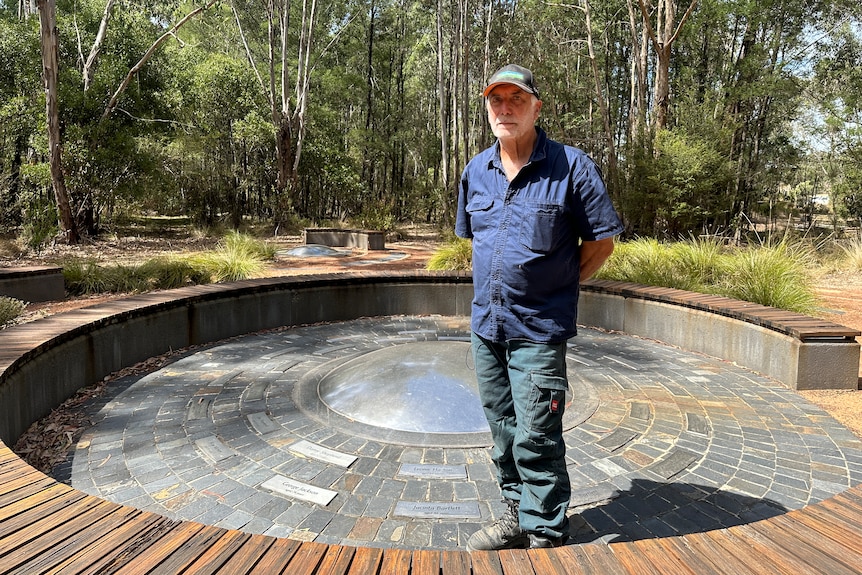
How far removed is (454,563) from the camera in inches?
57.2

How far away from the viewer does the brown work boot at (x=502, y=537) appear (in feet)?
6.81

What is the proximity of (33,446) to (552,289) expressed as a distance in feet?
10.2

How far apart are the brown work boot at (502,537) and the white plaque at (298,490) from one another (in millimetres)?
798

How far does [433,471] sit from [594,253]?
146 cm

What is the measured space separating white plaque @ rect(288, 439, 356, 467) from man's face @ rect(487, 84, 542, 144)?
192 cm

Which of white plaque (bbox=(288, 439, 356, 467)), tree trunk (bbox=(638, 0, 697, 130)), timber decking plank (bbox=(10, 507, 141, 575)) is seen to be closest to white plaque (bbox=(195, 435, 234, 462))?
white plaque (bbox=(288, 439, 356, 467))

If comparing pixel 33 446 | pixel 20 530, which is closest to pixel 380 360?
pixel 33 446

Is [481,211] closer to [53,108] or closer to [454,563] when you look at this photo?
[454,563]

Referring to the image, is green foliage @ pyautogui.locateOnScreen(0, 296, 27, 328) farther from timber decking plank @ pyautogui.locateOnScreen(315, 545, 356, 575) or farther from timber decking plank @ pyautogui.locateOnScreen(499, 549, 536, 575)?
timber decking plank @ pyautogui.locateOnScreen(499, 549, 536, 575)

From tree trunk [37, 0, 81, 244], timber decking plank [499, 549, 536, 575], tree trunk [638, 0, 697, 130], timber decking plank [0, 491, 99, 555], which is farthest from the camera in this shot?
tree trunk [638, 0, 697, 130]

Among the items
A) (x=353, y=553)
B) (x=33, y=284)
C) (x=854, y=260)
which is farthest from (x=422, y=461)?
(x=854, y=260)

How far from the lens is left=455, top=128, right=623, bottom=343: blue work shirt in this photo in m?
1.92

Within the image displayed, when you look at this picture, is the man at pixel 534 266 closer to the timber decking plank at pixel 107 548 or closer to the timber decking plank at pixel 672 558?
the timber decking plank at pixel 672 558

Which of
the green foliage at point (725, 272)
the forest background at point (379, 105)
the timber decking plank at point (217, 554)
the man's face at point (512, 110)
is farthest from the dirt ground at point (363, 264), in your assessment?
the timber decking plank at point (217, 554)
